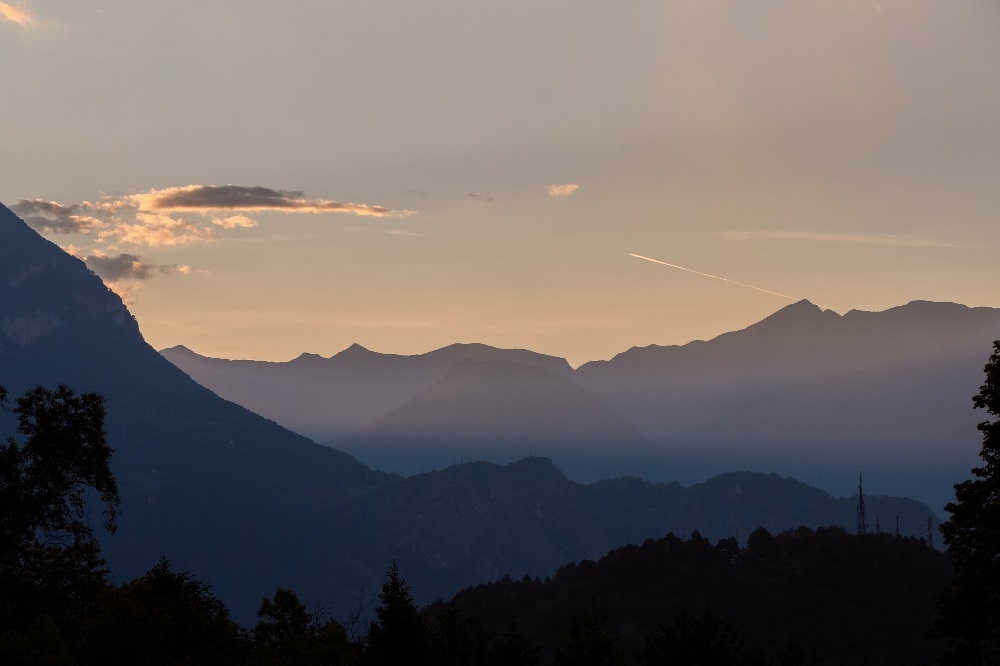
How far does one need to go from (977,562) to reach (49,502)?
Result: 147ft

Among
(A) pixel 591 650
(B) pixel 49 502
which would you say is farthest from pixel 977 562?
(B) pixel 49 502

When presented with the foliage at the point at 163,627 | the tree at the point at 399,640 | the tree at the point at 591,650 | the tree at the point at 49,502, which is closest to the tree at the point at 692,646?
the tree at the point at 591,650

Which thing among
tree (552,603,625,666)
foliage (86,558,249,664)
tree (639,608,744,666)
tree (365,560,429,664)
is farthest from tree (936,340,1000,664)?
foliage (86,558,249,664)

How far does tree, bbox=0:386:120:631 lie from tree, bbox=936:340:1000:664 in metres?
40.1

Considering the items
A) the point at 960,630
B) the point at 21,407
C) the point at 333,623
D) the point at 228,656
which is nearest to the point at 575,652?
the point at 333,623

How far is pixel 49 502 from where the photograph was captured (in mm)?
63281

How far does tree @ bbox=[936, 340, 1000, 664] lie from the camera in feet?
147

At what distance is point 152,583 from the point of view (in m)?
67.4

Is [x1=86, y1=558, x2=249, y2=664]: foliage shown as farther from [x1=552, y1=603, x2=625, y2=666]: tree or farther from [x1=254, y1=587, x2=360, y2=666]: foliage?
[x1=552, y1=603, x2=625, y2=666]: tree

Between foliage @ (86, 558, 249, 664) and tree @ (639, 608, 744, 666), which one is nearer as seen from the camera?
foliage @ (86, 558, 249, 664)

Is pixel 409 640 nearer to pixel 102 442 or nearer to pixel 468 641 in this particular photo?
pixel 468 641

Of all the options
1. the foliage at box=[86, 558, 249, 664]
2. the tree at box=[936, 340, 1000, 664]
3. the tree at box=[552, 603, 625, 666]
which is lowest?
the tree at box=[552, 603, 625, 666]

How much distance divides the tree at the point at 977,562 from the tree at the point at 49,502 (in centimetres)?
4010

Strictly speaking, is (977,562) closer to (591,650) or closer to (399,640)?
(591,650)
